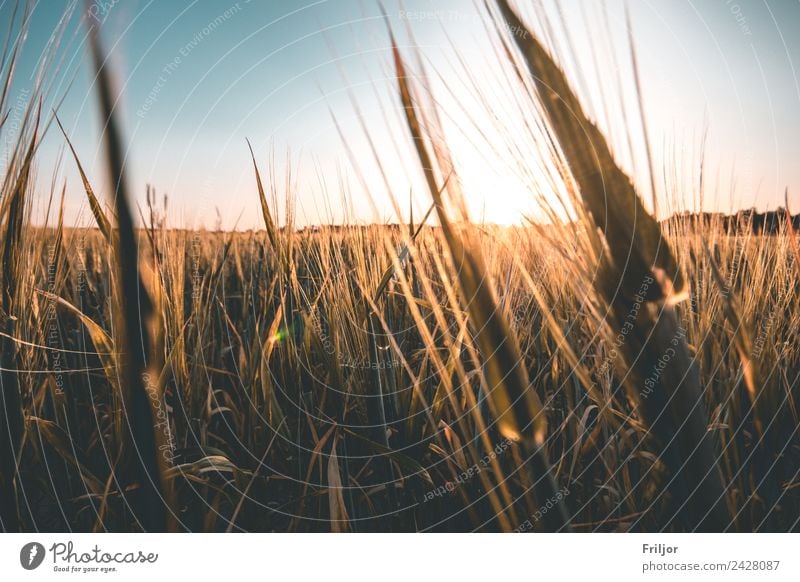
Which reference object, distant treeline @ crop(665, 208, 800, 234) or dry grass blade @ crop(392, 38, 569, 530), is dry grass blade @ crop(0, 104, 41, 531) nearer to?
dry grass blade @ crop(392, 38, 569, 530)

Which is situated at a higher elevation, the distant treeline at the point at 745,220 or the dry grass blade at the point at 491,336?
the distant treeline at the point at 745,220

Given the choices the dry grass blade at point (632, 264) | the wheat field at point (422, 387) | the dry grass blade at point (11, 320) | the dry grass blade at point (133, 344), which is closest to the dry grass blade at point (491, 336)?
the wheat field at point (422, 387)

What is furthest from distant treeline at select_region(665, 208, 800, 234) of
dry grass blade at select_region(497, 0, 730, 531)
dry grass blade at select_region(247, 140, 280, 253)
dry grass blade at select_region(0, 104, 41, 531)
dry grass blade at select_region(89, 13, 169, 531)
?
dry grass blade at select_region(0, 104, 41, 531)

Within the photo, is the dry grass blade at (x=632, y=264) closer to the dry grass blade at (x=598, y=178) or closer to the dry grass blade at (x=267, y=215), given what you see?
the dry grass blade at (x=598, y=178)

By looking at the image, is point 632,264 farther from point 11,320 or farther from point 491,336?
point 11,320

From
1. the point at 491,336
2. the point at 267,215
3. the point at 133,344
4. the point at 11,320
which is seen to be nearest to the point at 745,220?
the point at 491,336

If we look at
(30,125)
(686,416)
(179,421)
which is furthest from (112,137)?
(686,416)

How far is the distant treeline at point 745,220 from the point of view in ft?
2.05

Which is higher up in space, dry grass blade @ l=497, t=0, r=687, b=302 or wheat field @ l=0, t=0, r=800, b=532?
A: dry grass blade @ l=497, t=0, r=687, b=302

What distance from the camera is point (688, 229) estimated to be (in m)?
0.61

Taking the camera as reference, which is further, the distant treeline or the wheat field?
the distant treeline

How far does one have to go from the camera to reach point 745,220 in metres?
0.76

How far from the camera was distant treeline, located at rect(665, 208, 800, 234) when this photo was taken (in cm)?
63
